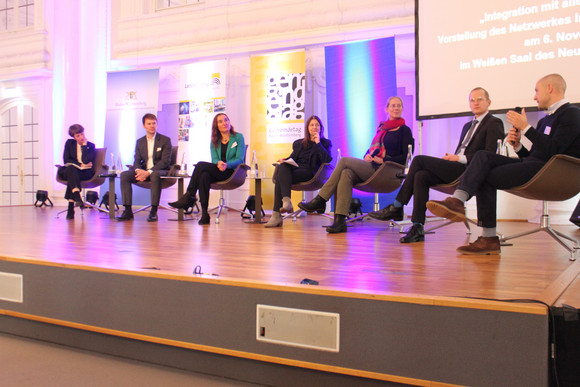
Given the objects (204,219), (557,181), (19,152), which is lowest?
(204,219)

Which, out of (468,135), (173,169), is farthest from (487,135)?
(173,169)

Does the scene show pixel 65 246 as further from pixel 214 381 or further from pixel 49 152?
pixel 49 152

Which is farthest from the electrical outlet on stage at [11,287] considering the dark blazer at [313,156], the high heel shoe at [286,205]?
the dark blazer at [313,156]

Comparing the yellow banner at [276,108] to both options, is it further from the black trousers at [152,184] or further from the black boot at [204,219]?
the black boot at [204,219]

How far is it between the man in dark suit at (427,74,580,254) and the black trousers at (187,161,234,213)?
114 inches

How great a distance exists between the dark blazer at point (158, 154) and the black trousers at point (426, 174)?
128 inches

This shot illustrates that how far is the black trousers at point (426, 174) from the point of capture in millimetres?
3199

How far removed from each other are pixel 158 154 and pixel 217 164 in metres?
0.93

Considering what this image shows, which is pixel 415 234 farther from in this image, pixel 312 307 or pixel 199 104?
pixel 199 104

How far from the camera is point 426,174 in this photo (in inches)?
128

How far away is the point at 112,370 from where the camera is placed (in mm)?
1746

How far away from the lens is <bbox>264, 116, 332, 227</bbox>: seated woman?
4.69 meters

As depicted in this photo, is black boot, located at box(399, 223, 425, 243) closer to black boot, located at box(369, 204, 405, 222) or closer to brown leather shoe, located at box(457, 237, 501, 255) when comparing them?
black boot, located at box(369, 204, 405, 222)

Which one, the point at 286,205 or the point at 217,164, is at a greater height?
the point at 217,164
